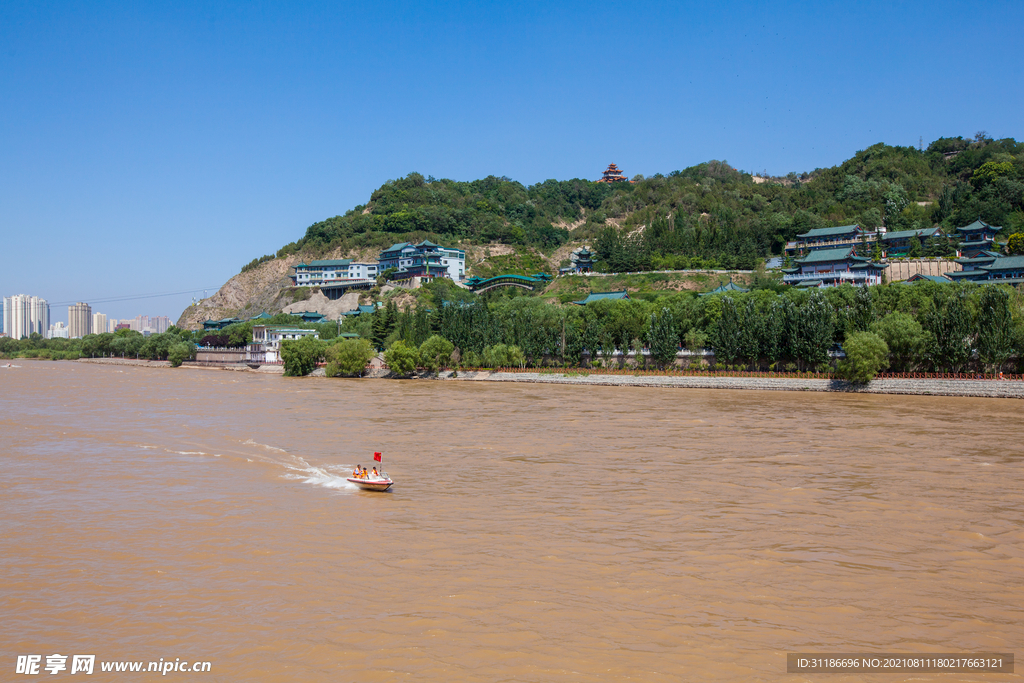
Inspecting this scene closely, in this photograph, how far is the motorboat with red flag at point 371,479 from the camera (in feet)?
41.9

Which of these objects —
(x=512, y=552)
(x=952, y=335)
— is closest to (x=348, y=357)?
(x=952, y=335)

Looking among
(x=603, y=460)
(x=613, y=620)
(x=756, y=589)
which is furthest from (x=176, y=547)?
(x=603, y=460)

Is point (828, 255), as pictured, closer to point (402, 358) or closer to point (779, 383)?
point (779, 383)

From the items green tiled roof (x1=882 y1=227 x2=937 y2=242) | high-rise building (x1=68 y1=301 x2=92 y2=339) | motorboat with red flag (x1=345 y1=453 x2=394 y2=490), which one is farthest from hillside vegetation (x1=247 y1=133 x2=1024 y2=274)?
high-rise building (x1=68 y1=301 x2=92 y2=339)

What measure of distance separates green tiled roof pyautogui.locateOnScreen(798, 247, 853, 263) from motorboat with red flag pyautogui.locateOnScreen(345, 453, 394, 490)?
172 ft

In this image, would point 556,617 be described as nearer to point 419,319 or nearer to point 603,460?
point 603,460

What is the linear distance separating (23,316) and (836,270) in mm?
165500

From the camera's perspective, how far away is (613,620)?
23.6 ft

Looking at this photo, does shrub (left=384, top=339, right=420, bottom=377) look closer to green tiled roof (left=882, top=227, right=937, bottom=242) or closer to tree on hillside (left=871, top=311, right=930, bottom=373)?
tree on hillside (left=871, top=311, right=930, bottom=373)

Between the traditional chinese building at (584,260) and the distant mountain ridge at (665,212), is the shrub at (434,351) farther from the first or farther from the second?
the traditional chinese building at (584,260)

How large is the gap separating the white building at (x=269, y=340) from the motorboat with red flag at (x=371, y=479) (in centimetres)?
5126

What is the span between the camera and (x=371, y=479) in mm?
12836

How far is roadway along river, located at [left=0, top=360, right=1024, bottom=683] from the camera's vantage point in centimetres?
666

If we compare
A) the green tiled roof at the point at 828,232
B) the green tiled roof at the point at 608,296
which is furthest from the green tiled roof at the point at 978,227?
the green tiled roof at the point at 608,296
